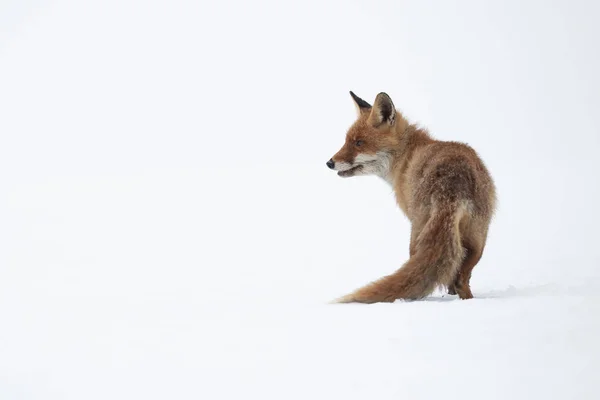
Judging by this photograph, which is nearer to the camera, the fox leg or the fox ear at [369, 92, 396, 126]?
the fox leg

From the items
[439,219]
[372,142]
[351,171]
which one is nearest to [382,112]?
[372,142]

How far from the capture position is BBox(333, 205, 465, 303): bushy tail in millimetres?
5996

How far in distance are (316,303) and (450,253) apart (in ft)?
4.32

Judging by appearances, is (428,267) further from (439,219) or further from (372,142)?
(372,142)

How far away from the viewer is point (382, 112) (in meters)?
8.28

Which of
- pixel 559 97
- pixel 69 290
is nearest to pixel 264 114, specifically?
pixel 559 97

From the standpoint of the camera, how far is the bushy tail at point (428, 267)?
6.00 metres

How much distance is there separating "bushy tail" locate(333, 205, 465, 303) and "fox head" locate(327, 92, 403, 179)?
210 cm

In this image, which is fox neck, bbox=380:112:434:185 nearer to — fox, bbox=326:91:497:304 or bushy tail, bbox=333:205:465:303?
fox, bbox=326:91:497:304

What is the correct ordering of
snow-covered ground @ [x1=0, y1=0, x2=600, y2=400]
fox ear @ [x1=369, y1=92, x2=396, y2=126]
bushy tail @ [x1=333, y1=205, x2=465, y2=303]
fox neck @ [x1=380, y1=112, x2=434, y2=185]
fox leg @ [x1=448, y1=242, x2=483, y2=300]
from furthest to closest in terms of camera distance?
fox ear @ [x1=369, y1=92, x2=396, y2=126] < fox neck @ [x1=380, y1=112, x2=434, y2=185] < fox leg @ [x1=448, y1=242, x2=483, y2=300] < bushy tail @ [x1=333, y1=205, x2=465, y2=303] < snow-covered ground @ [x1=0, y1=0, x2=600, y2=400]

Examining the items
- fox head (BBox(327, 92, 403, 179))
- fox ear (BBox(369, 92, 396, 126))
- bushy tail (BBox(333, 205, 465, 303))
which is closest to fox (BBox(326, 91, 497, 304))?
bushy tail (BBox(333, 205, 465, 303))

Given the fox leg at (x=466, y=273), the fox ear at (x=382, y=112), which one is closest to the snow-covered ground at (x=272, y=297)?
the fox leg at (x=466, y=273)

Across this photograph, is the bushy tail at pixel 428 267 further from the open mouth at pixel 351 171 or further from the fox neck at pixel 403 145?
the open mouth at pixel 351 171

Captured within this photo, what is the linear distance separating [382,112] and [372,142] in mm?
392
